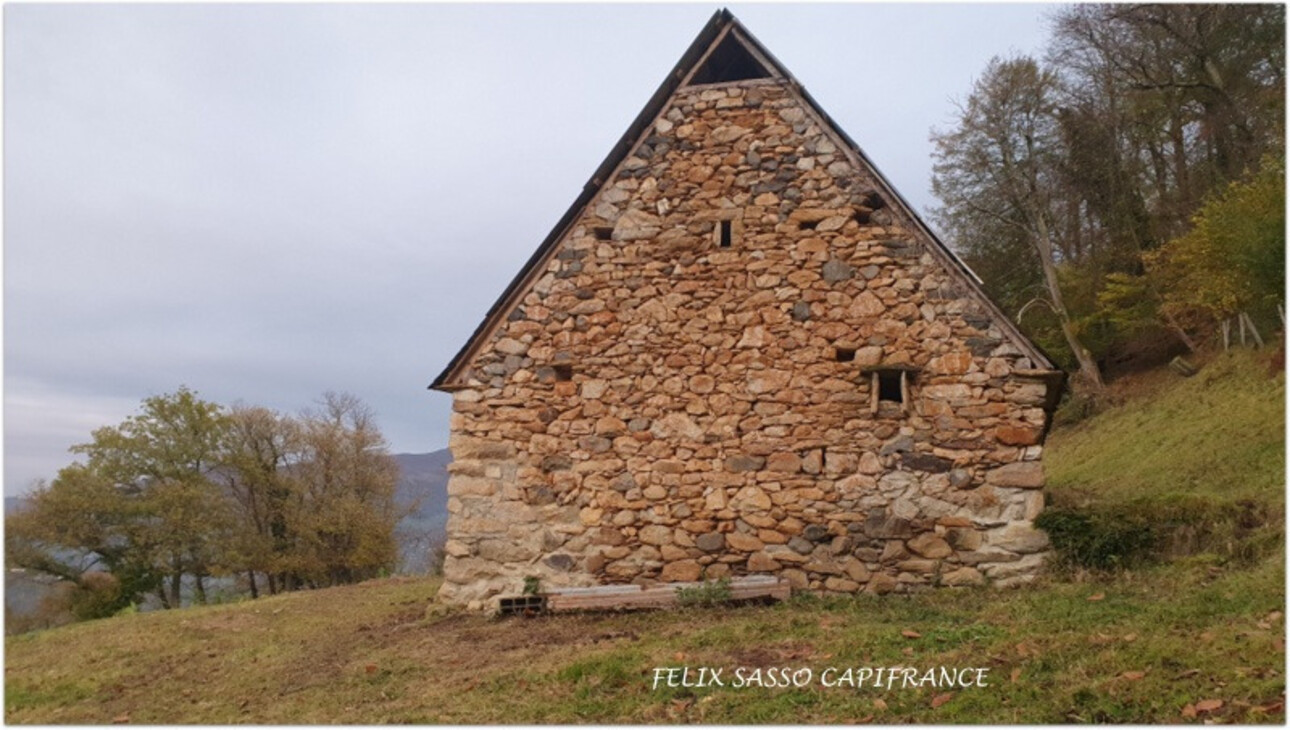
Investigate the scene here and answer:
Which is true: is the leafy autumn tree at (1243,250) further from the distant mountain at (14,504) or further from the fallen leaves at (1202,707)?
the distant mountain at (14,504)

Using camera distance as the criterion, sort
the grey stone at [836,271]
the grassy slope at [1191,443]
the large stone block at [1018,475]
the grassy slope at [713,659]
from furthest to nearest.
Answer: the grassy slope at [1191,443]
the grey stone at [836,271]
the large stone block at [1018,475]
the grassy slope at [713,659]

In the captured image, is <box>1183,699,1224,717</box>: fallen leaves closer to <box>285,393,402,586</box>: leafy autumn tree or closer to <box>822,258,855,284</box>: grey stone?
<box>822,258,855,284</box>: grey stone

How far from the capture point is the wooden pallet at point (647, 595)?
7.92 metres

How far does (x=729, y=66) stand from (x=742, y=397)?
4095 millimetres

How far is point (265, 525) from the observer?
28.8m

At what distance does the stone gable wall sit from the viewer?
26.1ft

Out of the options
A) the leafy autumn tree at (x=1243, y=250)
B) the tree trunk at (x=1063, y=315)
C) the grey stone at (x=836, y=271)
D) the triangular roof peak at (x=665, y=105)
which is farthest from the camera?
the tree trunk at (x=1063, y=315)

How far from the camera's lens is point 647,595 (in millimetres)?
8039

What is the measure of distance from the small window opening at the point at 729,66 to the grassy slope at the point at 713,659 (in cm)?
599

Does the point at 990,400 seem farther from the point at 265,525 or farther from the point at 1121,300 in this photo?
the point at 265,525

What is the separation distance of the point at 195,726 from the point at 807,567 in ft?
18.1

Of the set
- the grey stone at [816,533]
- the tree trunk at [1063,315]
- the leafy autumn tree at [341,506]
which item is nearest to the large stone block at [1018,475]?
the grey stone at [816,533]

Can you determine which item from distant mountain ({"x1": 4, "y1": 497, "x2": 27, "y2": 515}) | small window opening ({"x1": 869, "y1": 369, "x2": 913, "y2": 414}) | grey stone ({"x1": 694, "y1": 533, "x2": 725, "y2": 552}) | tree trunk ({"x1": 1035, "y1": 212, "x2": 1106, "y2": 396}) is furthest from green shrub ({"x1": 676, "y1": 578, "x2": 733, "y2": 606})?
distant mountain ({"x1": 4, "y1": 497, "x2": 27, "y2": 515})

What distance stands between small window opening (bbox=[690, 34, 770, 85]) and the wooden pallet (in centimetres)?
566
